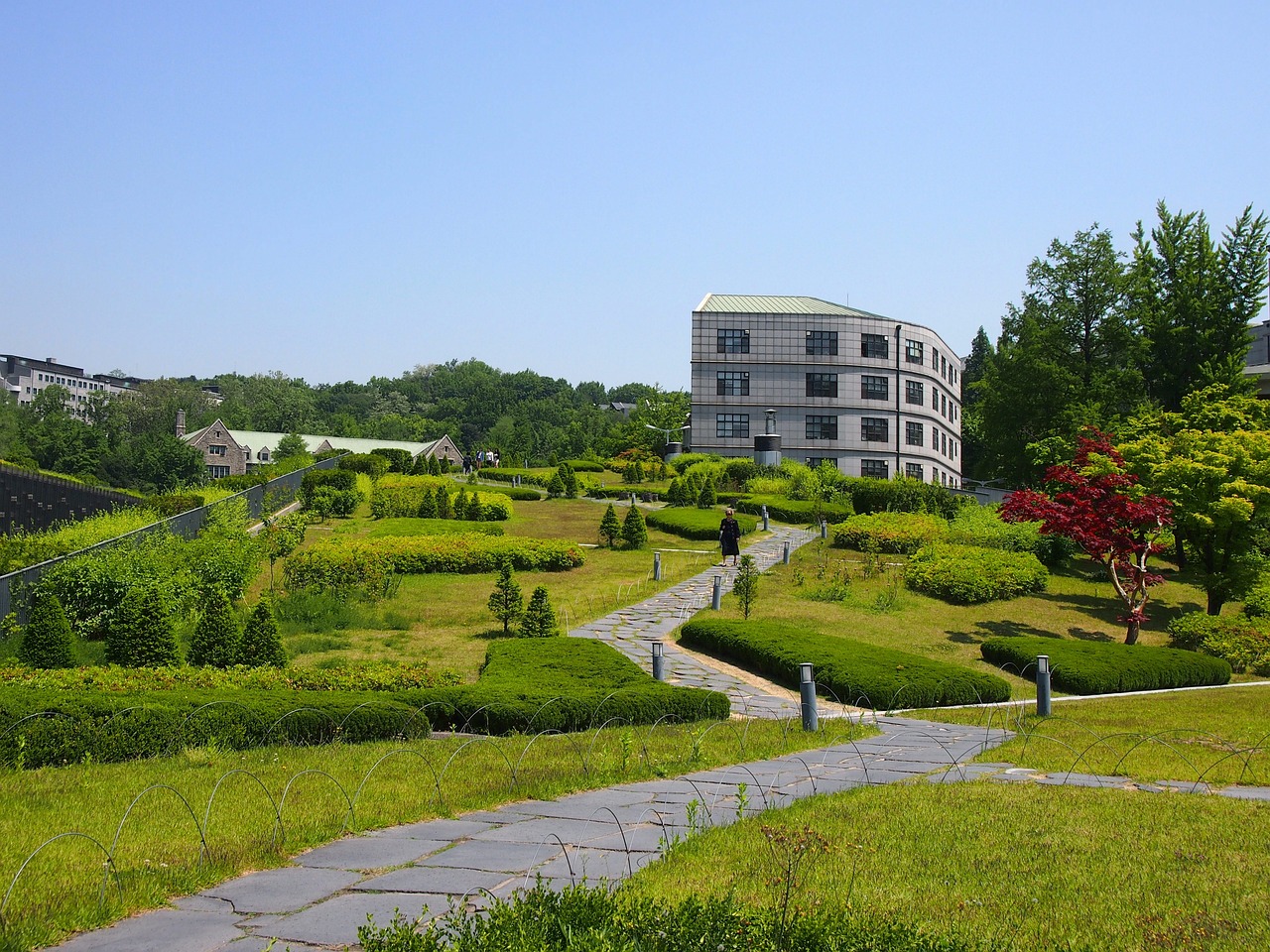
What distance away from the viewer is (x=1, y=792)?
8.08 m

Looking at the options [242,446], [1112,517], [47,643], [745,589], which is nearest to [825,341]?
[1112,517]

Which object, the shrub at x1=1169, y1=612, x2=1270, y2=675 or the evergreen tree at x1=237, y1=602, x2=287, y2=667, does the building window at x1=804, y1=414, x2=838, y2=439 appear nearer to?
the shrub at x1=1169, y1=612, x2=1270, y2=675

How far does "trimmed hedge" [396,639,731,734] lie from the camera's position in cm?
1179

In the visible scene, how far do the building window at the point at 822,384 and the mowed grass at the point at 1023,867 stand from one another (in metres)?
47.2

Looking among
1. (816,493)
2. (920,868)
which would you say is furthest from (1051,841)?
(816,493)

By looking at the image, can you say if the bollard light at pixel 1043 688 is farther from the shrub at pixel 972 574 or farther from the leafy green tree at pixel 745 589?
the shrub at pixel 972 574

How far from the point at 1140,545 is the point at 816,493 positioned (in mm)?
17450

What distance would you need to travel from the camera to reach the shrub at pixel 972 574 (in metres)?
23.8

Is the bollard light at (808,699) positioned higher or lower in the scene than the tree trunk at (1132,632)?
higher

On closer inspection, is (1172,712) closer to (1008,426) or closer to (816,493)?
(816,493)

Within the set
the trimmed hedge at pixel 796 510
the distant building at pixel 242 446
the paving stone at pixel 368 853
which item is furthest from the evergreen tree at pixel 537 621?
the distant building at pixel 242 446

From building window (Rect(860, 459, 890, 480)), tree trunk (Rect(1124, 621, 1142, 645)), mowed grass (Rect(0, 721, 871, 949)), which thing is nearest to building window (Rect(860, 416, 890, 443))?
building window (Rect(860, 459, 890, 480))

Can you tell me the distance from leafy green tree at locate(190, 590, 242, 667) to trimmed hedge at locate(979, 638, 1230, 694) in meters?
12.4

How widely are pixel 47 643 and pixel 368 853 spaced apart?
9486 mm
